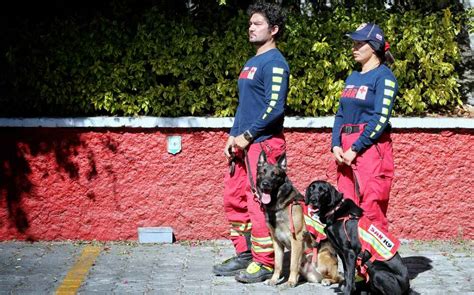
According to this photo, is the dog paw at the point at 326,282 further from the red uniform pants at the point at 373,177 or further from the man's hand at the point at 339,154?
the man's hand at the point at 339,154

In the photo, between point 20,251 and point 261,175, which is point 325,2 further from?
point 20,251

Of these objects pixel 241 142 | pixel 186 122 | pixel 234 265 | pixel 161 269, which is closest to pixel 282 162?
pixel 241 142

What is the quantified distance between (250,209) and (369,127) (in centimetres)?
135

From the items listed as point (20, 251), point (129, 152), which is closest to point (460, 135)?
point (129, 152)

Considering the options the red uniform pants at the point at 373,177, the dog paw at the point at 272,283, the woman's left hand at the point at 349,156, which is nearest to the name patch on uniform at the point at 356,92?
the red uniform pants at the point at 373,177

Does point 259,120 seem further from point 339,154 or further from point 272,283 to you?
point 272,283

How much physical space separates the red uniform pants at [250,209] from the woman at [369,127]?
63cm

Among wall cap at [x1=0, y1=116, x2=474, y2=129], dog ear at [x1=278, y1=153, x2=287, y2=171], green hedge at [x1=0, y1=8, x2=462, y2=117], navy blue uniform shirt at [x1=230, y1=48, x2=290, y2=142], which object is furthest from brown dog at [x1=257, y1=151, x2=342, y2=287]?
green hedge at [x1=0, y1=8, x2=462, y2=117]

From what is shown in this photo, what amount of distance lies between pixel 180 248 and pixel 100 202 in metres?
1.04

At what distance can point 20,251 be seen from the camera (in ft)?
31.3

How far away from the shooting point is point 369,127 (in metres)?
7.69

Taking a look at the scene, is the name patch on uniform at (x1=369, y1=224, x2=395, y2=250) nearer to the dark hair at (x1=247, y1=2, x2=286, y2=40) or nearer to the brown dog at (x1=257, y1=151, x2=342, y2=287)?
the brown dog at (x1=257, y1=151, x2=342, y2=287)

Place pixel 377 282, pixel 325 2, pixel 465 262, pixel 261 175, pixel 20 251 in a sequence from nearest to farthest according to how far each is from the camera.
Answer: pixel 377 282
pixel 261 175
pixel 465 262
pixel 20 251
pixel 325 2

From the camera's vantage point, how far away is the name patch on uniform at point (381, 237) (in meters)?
7.35
